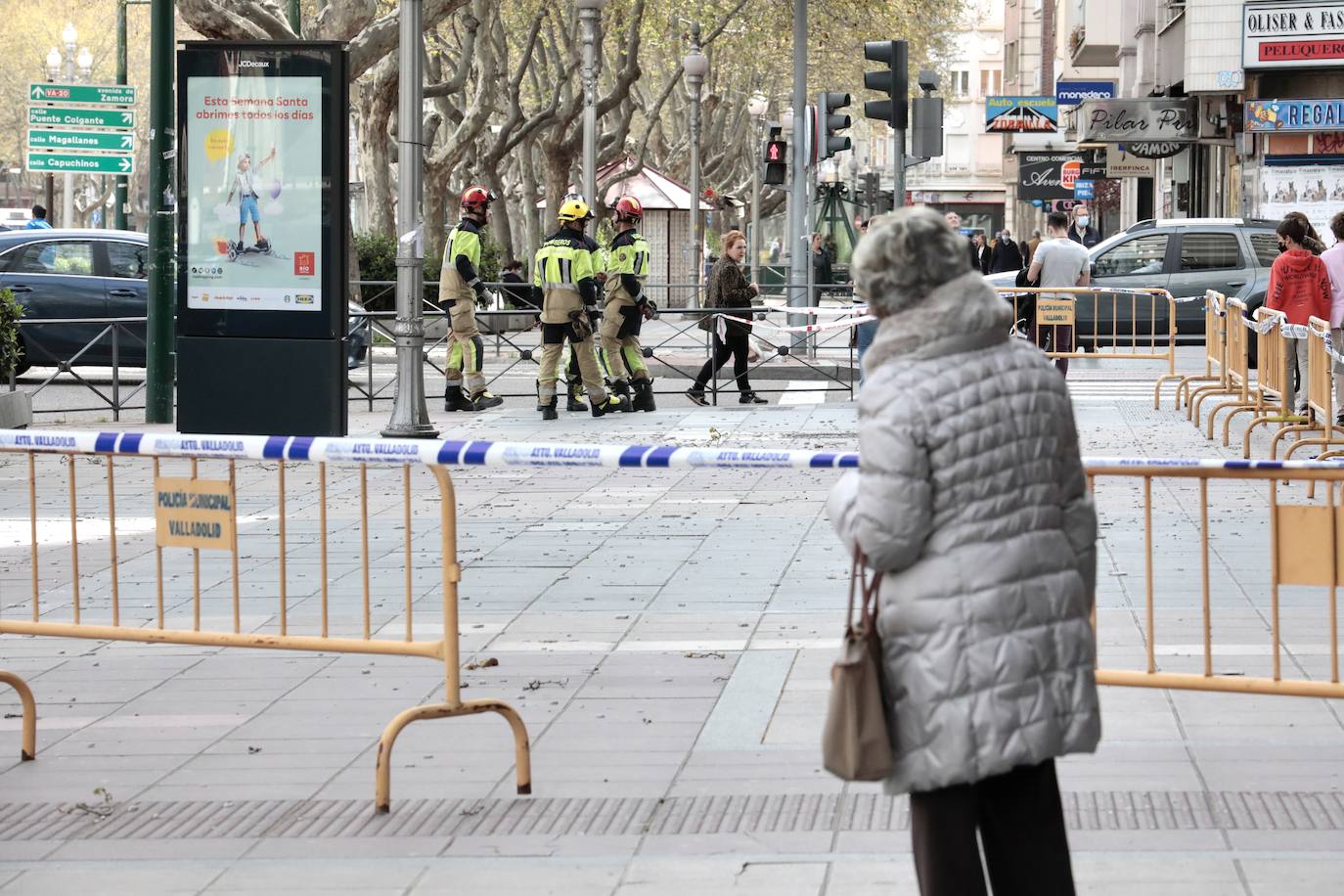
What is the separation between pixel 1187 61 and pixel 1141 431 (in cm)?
1512

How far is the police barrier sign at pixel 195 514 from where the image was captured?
6059 millimetres

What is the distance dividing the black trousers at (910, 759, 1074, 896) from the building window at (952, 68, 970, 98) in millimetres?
120222

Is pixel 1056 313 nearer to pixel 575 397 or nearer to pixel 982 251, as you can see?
pixel 575 397

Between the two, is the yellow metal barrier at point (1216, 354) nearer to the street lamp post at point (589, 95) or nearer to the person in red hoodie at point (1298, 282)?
the person in red hoodie at point (1298, 282)

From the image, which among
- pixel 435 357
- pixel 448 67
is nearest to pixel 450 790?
pixel 435 357

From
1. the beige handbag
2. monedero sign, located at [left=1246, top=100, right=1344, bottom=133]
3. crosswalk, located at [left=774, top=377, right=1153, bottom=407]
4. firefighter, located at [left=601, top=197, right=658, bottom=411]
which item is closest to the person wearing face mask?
monedero sign, located at [left=1246, top=100, right=1344, bottom=133]

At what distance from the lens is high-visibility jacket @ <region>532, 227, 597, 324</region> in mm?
16359

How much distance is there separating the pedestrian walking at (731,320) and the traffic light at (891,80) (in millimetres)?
1734

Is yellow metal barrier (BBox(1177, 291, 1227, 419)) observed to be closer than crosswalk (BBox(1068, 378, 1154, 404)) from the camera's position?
Yes

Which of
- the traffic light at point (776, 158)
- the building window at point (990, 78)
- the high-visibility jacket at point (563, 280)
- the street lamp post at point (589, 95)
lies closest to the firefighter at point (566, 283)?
the high-visibility jacket at point (563, 280)

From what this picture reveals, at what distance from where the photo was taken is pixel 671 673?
719 cm

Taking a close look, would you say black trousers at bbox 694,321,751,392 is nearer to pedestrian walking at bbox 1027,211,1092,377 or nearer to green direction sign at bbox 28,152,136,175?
pedestrian walking at bbox 1027,211,1092,377

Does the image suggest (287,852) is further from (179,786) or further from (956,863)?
(956,863)

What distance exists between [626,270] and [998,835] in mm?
13225
